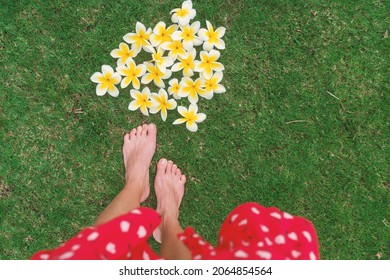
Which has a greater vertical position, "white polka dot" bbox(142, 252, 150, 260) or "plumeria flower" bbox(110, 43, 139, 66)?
"plumeria flower" bbox(110, 43, 139, 66)

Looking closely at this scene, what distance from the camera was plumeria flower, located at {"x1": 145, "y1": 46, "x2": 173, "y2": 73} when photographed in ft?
8.69

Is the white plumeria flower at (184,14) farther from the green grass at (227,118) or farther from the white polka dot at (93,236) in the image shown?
the white polka dot at (93,236)

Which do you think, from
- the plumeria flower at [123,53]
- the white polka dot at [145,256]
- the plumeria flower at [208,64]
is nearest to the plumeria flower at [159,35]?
the plumeria flower at [123,53]

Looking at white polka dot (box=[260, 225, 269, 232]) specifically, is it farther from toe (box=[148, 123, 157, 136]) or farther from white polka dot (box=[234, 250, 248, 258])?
toe (box=[148, 123, 157, 136])

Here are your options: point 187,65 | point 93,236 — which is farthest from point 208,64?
point 93,236

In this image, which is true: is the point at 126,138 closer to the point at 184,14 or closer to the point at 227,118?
the point at 227,118

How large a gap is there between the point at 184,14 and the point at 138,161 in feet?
3.12

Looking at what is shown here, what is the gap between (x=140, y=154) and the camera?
2670mm

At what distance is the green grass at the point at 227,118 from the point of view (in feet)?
8.87

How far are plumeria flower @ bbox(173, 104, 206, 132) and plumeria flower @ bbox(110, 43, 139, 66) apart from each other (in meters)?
0.45

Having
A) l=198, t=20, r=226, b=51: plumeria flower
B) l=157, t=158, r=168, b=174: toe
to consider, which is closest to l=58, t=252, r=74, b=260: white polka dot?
l=157, t=158, r=168, b=174: toe
